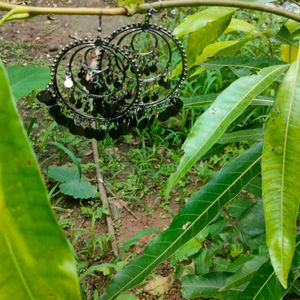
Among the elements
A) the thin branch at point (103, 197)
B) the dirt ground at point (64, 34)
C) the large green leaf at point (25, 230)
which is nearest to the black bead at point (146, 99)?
the large green leaf at point (25, 230)

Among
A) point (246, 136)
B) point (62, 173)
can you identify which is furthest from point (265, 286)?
point (62, 173)

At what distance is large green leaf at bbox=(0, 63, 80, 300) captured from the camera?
1.29 ft

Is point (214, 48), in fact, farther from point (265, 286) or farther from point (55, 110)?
point (265, 286)

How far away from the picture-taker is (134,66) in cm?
101

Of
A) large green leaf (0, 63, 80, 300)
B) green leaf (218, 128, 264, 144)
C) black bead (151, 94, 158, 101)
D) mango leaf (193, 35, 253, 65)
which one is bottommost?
green leaf (218, 128, 264, 144)

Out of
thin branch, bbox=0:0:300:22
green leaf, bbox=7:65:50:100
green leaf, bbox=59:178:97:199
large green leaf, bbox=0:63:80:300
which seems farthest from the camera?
green leaf, bbox=59:178:97:199

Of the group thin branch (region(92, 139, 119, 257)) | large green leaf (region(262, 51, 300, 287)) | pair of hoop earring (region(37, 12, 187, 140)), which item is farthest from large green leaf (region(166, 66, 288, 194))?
thin branch (region(92, 139, 119, 257))

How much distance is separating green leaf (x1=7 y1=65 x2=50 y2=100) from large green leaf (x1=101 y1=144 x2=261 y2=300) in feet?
1.43

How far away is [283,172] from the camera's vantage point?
32.3 inches

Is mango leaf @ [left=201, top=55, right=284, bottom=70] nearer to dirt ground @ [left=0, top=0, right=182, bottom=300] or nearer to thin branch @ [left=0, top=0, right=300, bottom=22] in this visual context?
thin branch @ [left=0, top=0, right=300, bottom=22]

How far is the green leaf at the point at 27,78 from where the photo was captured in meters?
1.17

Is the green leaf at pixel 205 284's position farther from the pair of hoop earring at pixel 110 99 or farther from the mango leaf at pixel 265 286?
the pair of hoop earring at pixel 110 99

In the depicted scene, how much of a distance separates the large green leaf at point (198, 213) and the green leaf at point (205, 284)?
1.43 feet

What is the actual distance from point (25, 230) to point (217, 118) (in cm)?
46
